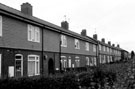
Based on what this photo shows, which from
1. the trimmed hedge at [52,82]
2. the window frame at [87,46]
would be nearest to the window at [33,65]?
the trimmed hedge at [52,82]

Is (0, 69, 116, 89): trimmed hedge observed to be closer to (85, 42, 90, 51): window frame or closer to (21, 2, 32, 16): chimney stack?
(21, 2, 32, 16): chimney stack

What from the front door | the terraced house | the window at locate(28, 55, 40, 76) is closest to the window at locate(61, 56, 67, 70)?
the terraced house

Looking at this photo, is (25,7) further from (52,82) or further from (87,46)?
(87,46)

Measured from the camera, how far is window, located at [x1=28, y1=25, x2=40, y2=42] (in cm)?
1603

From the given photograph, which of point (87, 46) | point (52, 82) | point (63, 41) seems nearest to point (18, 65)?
point (52, 82)

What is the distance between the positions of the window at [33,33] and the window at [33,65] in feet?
5.82

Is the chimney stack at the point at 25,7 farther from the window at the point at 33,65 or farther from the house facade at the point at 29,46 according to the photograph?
the window at the point at 33,65

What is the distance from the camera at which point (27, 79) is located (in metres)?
7.92

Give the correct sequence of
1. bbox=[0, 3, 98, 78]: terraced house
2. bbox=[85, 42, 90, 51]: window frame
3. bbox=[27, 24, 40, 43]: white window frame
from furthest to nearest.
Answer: bbox=[85, 42, 90, 51]: window frame
bbox=[27, 24, 40, 43]: white window frame
bbox=[0, 3, 98, 78]: terraced house

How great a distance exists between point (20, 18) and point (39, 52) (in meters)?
4.47

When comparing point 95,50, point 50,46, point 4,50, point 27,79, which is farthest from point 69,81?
point 95,50

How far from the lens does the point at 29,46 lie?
15633 millimetres

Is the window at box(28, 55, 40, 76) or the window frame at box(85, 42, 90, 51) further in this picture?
the window frame at box(85, 42, 90, 51)

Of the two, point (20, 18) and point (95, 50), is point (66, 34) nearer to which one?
point (20, 18)
